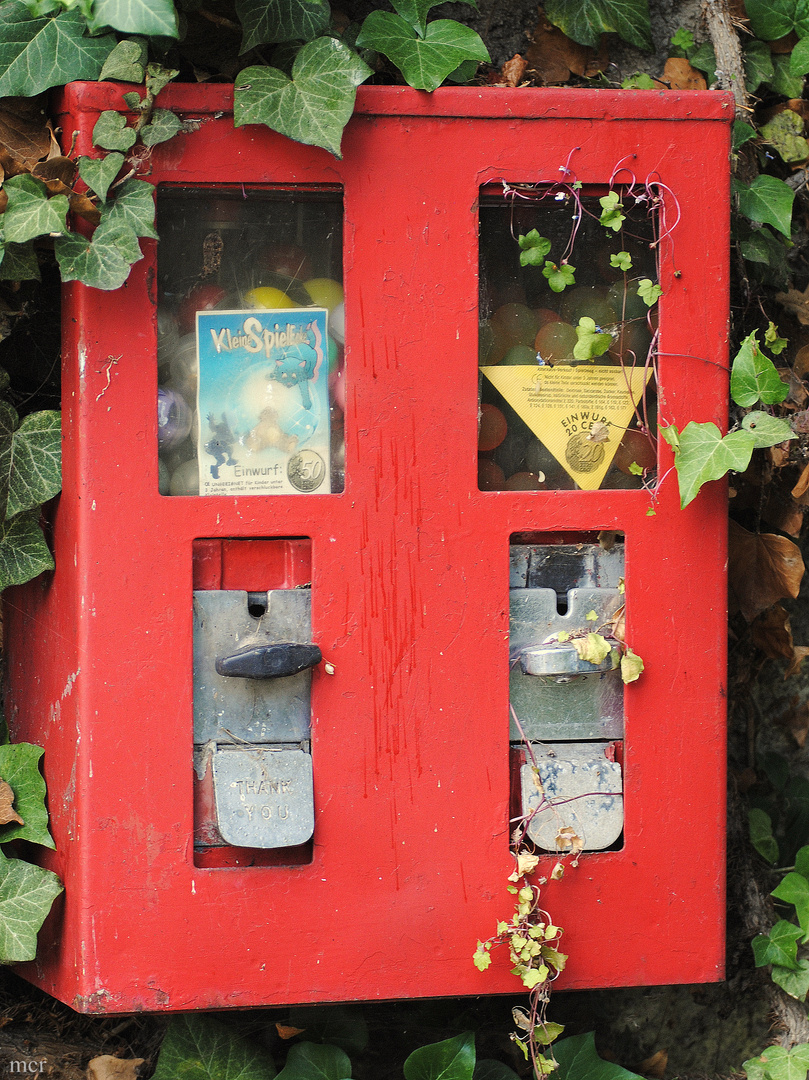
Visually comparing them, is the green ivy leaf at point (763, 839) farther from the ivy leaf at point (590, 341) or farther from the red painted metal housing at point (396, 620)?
the ivy leaf at point (590, 341)

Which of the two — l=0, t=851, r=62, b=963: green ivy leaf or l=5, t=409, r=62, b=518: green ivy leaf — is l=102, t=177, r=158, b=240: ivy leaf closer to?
l=5, t=409, r=62, b=518: green ivy leaf

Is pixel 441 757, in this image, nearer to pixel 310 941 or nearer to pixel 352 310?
pixel 310 941

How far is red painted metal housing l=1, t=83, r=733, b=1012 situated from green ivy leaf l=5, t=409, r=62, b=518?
45 mm

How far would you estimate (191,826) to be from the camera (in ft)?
4.70

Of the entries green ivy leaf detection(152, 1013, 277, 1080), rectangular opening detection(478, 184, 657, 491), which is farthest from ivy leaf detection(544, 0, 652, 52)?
green ivy leaf detection(152, 1013, 277, 1080)

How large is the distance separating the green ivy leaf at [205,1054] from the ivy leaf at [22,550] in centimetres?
87

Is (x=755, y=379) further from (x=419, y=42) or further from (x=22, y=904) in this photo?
(x=22, y=904)

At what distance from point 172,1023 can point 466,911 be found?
0.63m

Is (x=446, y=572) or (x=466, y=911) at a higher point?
(x=446, y=572)

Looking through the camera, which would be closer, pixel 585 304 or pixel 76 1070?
pixel 585 304

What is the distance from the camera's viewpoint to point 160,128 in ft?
4.52

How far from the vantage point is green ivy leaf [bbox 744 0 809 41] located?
1.91m

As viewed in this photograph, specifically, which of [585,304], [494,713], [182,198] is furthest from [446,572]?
[182,198]

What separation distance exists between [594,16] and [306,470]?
1185mm
